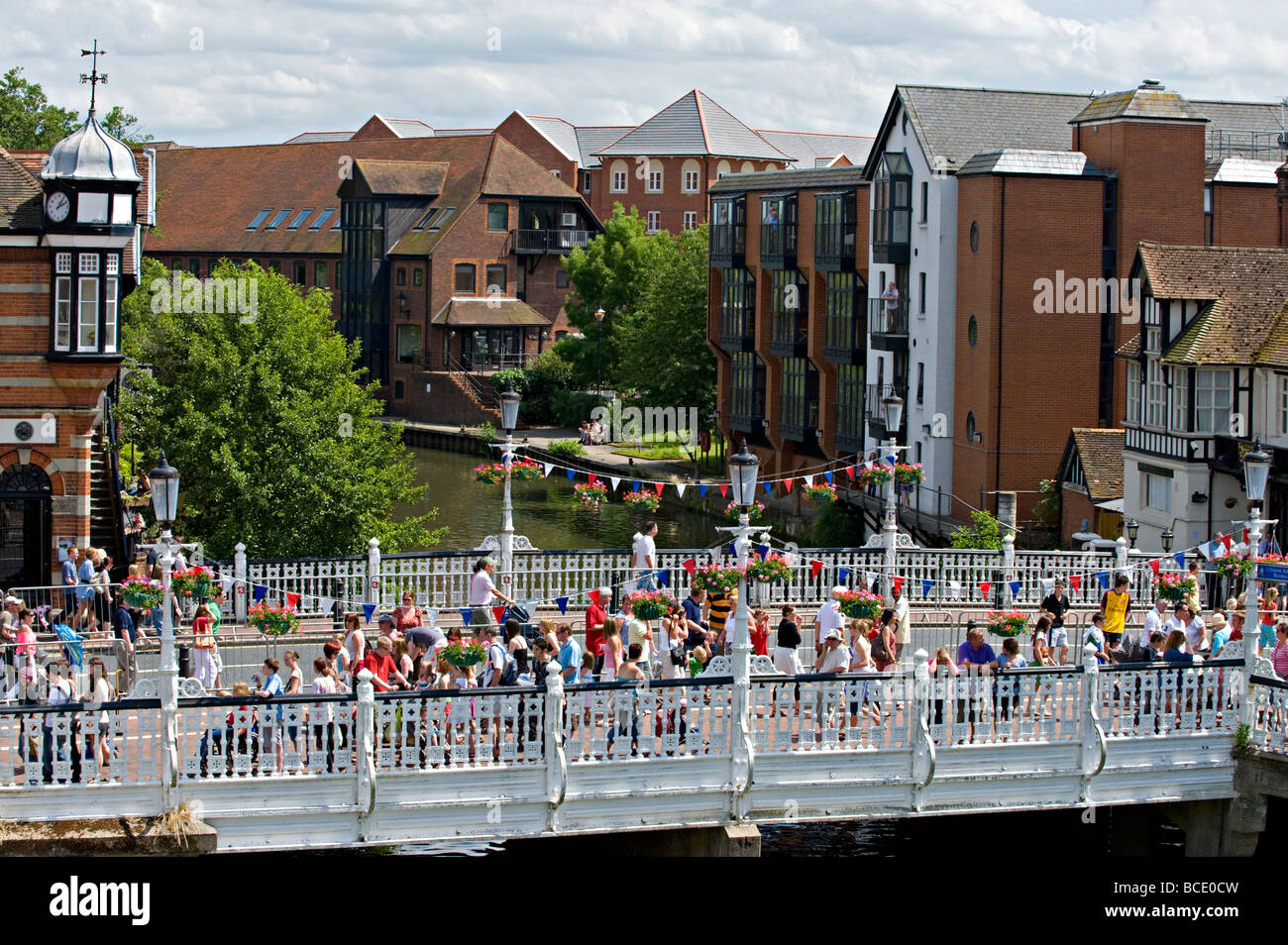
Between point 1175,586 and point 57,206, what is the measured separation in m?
21.0

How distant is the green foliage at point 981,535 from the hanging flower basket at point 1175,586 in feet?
70.3

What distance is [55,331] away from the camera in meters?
35.2

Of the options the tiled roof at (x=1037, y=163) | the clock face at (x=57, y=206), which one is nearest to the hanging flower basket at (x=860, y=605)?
the clock face at (x=57, y=206)

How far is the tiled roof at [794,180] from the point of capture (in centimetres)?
6638

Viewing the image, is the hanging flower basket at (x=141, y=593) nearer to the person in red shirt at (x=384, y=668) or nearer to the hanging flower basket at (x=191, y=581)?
the hanging flower basket at (x=191, y=581)

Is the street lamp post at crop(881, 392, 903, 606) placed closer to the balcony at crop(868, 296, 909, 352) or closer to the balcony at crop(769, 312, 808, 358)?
the balcony at crop(868, 296, 909, 352)

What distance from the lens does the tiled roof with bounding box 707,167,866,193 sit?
66.4 metres

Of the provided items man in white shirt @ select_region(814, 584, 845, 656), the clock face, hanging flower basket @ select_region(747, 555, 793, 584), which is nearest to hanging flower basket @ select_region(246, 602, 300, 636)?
hanging flower basket @ select_region(747, 555, 793, 584)

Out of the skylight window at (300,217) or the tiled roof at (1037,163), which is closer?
the tiled roof at (1037,163)
